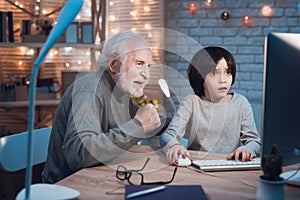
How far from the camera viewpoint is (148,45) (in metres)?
1.35

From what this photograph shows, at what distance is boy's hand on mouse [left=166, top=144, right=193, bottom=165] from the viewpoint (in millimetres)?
1429

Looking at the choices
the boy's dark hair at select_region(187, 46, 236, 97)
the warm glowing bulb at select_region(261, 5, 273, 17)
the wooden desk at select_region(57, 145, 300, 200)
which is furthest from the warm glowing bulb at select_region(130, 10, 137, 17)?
the wooden desk at select_region(57, 145, 300, 200)

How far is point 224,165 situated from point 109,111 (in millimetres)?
424

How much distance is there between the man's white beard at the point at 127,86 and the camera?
1.37 meters

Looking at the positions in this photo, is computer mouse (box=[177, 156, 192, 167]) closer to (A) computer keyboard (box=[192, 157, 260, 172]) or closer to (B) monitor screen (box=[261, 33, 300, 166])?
(A) computer keyboard (box=[192, 157, 260, 172])

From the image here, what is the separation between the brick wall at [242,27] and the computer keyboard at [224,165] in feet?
6.03

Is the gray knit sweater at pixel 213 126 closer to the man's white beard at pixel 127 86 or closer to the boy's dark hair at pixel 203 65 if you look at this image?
the boy's dark hair at pixel 203 65

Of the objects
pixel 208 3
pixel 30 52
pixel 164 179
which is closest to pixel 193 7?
pixel 208 3

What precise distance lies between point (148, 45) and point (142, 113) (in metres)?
0.22

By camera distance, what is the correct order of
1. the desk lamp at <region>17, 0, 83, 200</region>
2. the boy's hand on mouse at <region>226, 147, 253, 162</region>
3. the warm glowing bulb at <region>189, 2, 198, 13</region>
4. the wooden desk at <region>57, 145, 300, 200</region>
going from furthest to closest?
1. the warm glowing bulb at <region>189, 2, 198, 13</region>
2. the boy's hand on mouse at <region>226, 147, 253, 162</region>
3. the wooden desk at <region>57, 145, 300, 200</region>
4. the desk lamp at <region>17, 0, 83, 200</region>

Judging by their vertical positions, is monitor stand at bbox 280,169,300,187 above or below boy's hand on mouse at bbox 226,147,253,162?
below

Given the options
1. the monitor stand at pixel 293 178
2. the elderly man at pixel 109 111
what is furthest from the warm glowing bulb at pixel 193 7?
the monitor stand at pixel 293 178

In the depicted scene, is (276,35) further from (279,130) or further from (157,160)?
(157,160)

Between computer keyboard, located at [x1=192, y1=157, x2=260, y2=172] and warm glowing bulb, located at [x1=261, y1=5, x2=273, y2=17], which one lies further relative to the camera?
warm glowing bulb, located at [x1=261, y1=5, x2=273, y2=17]
